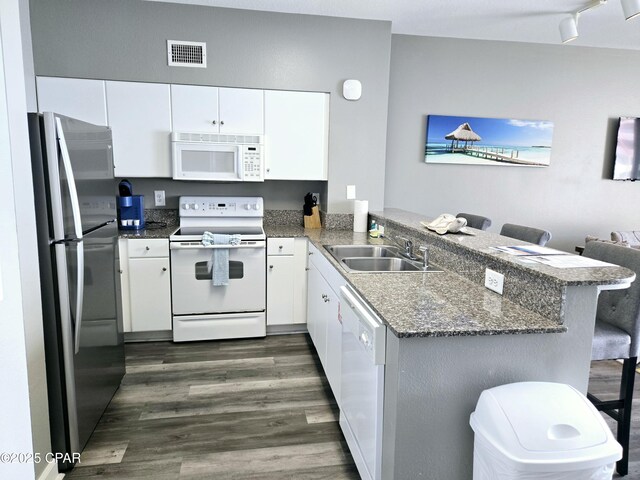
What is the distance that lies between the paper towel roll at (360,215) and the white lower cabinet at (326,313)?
0.52 metres

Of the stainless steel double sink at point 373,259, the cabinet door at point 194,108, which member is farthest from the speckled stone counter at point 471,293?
the cabinet door at point 194,108

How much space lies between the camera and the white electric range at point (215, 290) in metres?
3.23

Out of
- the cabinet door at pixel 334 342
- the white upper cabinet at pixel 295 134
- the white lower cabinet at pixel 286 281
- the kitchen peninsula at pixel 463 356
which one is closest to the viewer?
the kitchen peninsula at pixel 463 356

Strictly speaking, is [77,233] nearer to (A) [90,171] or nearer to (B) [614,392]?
(A) [90,171]

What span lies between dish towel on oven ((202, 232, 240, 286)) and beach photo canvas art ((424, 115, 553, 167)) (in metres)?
2.08

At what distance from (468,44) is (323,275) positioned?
2.79 m

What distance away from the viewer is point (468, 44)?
404 centimetres

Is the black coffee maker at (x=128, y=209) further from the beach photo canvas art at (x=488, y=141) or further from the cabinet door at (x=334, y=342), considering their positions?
the beach photo canvas art at (x=488, y=141)

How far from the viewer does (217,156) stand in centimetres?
344

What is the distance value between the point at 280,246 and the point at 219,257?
48 cm

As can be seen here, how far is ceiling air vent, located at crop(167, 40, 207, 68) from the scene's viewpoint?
330 cm

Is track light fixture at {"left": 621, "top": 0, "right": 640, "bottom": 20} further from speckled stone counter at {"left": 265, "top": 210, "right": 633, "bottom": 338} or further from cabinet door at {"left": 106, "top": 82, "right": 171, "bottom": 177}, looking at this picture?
cabinet door at {"left": 106, "top": 82, "right": 171, "bottom": 177}

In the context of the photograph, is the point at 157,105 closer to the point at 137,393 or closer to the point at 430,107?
the point at 137,393

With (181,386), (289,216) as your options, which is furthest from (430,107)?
(181,386)
